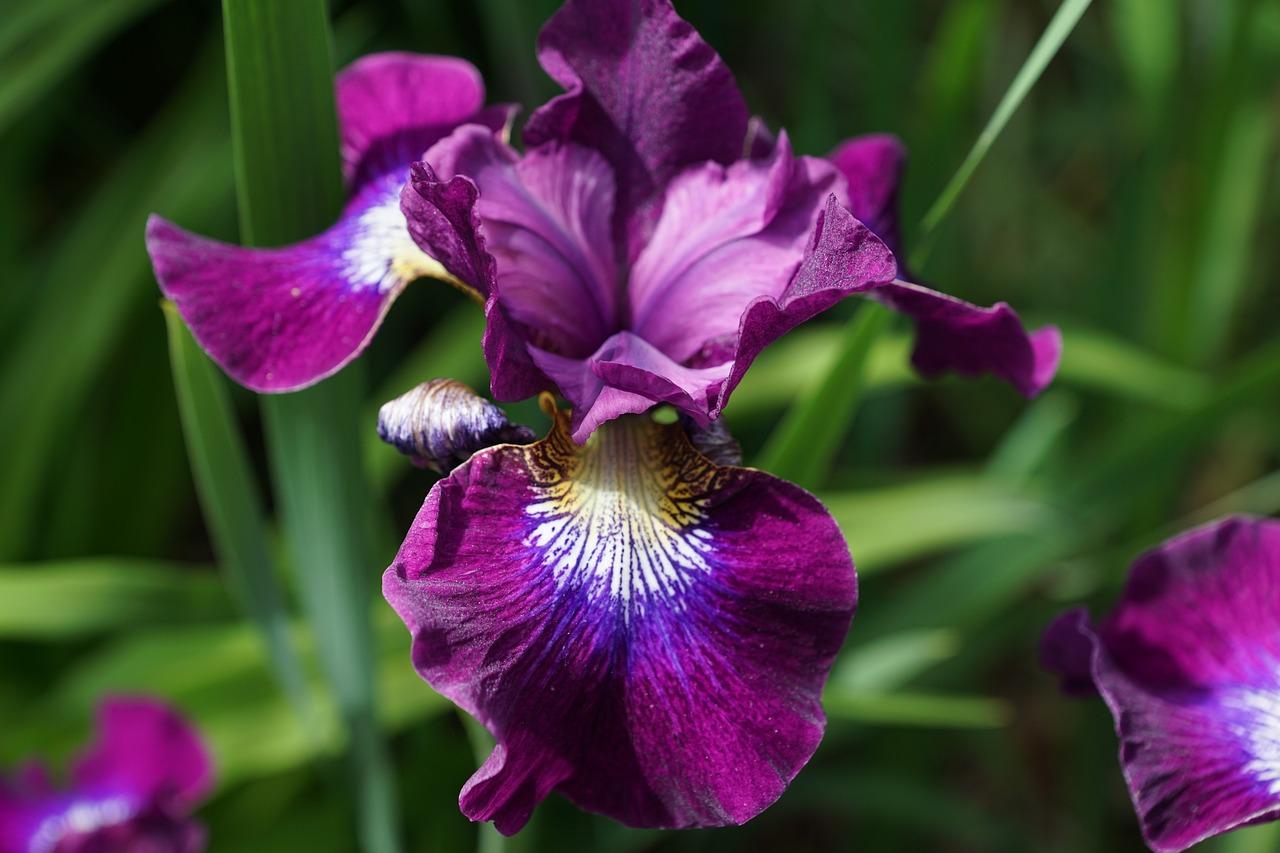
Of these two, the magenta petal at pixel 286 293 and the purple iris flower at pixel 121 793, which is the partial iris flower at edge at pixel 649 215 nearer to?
the magenta petal at pixel 286 293

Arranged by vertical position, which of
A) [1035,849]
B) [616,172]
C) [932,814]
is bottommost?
[1035,849]

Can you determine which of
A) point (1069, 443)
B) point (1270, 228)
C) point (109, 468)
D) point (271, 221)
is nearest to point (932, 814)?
point (1069, 443)

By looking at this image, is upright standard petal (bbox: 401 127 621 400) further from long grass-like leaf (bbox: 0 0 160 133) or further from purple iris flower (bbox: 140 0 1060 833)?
long grass-like leaf (bbox: 0 0 160 133)

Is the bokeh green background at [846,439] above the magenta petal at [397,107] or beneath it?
beneath

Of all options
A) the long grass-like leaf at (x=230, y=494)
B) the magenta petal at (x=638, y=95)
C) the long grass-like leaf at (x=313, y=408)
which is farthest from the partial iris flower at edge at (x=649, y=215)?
the long grass-like leaf at (x=230, y=494)

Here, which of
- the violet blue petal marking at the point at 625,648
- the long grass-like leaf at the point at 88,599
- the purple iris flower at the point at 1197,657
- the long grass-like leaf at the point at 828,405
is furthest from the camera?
the long grass-like leaf at the point at 88,599

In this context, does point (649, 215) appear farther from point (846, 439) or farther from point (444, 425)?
point (846, 439)

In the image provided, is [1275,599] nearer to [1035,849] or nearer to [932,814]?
[932,814]
